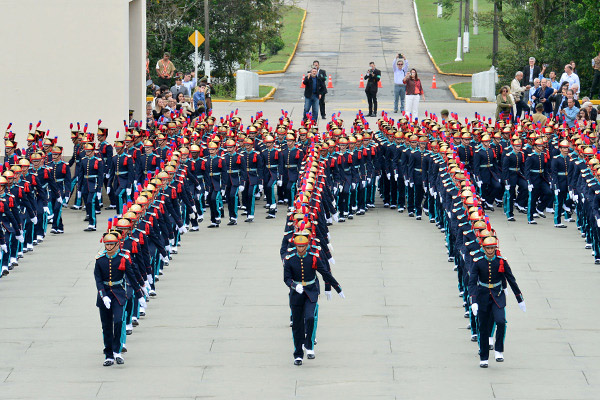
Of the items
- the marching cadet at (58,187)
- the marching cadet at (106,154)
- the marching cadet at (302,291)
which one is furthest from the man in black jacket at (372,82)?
the marching cadet at (302,291)

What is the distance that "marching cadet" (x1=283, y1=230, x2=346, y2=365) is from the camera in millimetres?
14961

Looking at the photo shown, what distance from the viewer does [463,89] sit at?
45750mm

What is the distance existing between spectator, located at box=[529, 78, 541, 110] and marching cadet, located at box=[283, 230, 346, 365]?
704 inches

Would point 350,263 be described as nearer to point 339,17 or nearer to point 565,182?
point 565,182

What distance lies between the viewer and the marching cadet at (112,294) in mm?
14906

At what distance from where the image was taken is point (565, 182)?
23.7m

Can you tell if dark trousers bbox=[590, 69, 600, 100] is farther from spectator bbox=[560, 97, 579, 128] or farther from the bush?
the bush

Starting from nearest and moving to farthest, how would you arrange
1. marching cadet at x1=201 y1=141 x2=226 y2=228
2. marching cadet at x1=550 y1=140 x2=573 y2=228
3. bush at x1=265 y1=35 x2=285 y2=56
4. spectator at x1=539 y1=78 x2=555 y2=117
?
1. marching cadet at x1=550 y1=140 x2=573 y2=228
2. marching cadet at x1=201 y1=141 x2=226 y2=228
3. spectator at x1=539 y1=78 x2=555 y2=117
4. bush at x1=265 y1=35 x2=285 y2=56

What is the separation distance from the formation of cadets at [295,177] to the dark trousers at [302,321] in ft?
5.45

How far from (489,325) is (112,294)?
484 centimetres

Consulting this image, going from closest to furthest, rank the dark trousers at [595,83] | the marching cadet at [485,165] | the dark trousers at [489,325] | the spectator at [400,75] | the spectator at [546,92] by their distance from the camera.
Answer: the dark trousers at [489,325] < the marching cadet at [485,165] < the spectator at [546,92] < the dark trousers at [595,83] < the spectator at [400,75]

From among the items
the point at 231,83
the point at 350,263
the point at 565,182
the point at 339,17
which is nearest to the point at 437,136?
the point at 565,182

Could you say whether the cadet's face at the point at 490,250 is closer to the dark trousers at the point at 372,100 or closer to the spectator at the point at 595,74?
the spectator at the point at 595,74

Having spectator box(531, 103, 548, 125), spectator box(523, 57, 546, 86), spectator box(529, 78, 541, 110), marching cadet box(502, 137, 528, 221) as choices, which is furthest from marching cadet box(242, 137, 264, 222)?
spectator box(523, 57, 546, 86)
